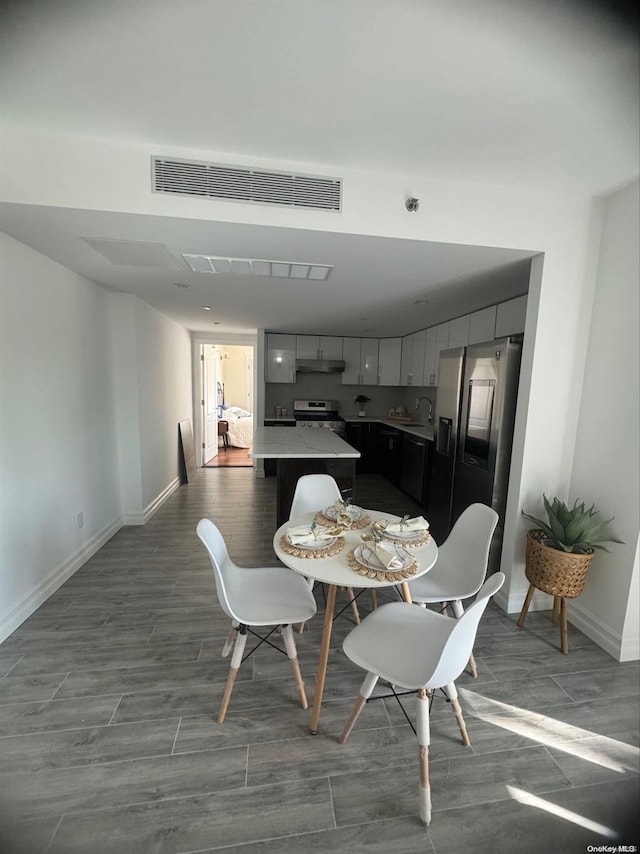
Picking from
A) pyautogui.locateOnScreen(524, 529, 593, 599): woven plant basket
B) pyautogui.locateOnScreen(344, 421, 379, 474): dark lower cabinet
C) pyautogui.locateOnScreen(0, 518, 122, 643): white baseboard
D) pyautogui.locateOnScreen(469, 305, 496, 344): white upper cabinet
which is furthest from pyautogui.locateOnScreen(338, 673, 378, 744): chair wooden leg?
pyautogui.locateOnScreen(344, 421, 379, 474): dark lower cabinet

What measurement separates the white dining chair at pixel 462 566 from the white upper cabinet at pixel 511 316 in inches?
67.2

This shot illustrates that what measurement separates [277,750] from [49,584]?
6.15 feet

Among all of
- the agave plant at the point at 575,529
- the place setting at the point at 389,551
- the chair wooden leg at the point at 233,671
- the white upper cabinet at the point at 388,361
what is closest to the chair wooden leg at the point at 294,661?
the chair wooden leg at the point at 233,671

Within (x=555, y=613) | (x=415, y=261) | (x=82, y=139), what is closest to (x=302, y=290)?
(x=415, y=261)

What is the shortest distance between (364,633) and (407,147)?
208 centimetres

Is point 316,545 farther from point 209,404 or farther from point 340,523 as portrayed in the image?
point 209,404

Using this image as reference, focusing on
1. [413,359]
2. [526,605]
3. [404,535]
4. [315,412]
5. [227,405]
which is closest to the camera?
[404,535]

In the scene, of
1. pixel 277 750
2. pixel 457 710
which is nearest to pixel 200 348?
pixel 277 750

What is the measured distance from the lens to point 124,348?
3225mm

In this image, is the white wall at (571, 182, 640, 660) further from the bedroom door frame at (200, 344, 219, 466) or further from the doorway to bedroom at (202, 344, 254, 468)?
the bedroom door frame at (200, 344, 219, 466)

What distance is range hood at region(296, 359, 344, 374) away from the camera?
537 centimetres

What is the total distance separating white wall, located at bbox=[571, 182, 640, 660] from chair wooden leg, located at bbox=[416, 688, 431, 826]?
1.92ft

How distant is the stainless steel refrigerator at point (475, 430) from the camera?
7.47ft

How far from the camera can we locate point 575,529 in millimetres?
1441
